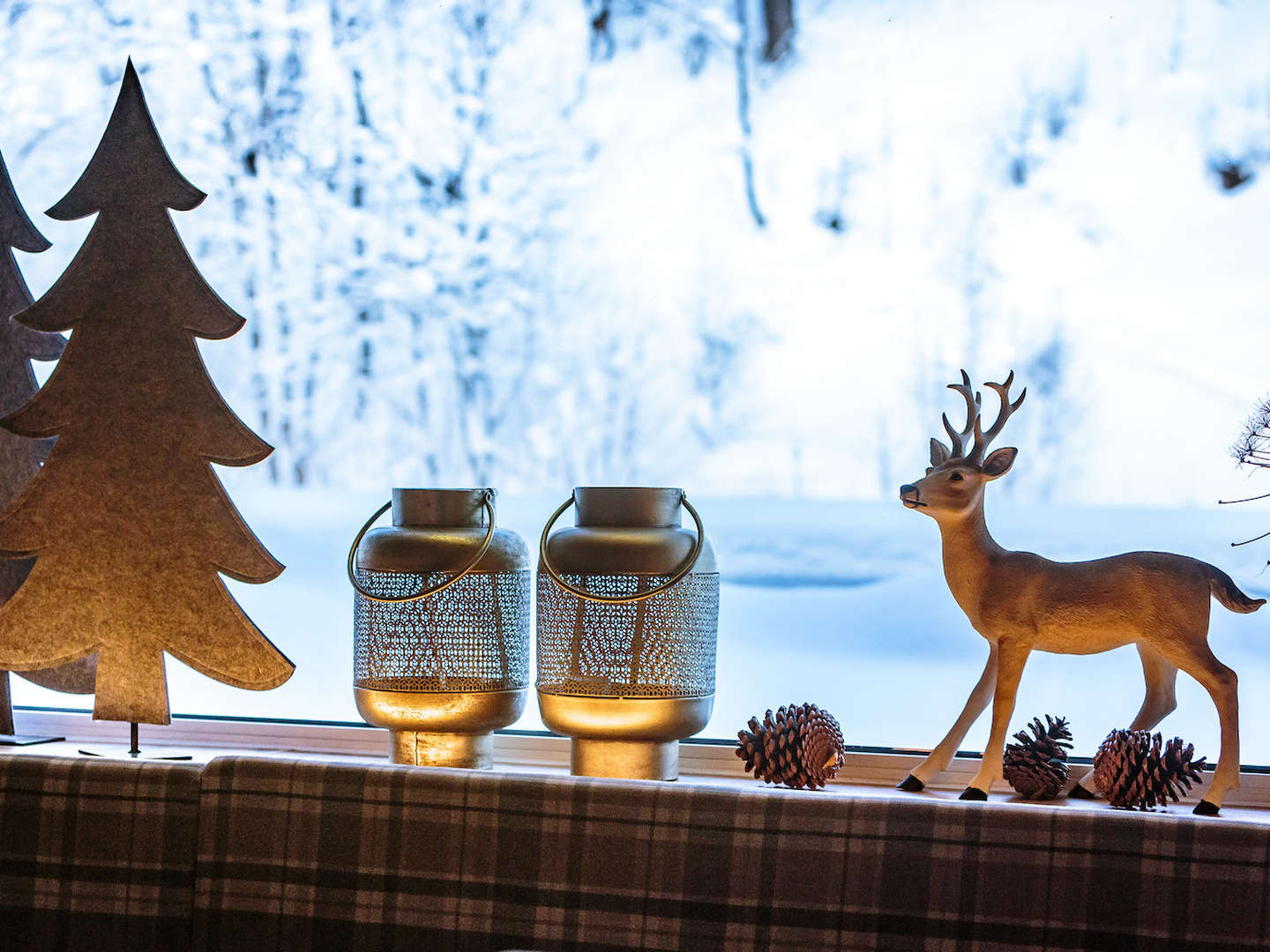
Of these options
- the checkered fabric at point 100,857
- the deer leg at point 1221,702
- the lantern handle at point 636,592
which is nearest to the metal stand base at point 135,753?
the checkered fabric at point 100,857

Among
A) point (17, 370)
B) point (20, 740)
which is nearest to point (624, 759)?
point (20, 740)

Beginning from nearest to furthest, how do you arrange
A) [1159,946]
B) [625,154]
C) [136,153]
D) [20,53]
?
[1159,946] < [136,153] < [625,154] < [20,53]

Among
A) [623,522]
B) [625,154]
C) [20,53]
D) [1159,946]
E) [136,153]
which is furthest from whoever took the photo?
[20,53]

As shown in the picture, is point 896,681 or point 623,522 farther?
point 896,681

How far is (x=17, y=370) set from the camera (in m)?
1.48

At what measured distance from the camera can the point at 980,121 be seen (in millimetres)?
1433

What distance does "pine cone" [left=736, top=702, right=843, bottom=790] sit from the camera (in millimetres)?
1243

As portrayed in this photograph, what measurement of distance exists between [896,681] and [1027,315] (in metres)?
0.49

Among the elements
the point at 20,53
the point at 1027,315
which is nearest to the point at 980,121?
the point at 1027,315

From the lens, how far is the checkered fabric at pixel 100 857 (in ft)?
3.84

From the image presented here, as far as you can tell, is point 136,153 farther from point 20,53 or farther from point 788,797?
point 788,797

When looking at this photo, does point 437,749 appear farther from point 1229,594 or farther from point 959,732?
point 1229,594

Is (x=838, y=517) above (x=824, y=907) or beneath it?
above

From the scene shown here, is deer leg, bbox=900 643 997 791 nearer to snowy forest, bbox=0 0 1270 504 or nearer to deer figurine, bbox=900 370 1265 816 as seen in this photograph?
deer figurine, bbox=900 370 1265 816
